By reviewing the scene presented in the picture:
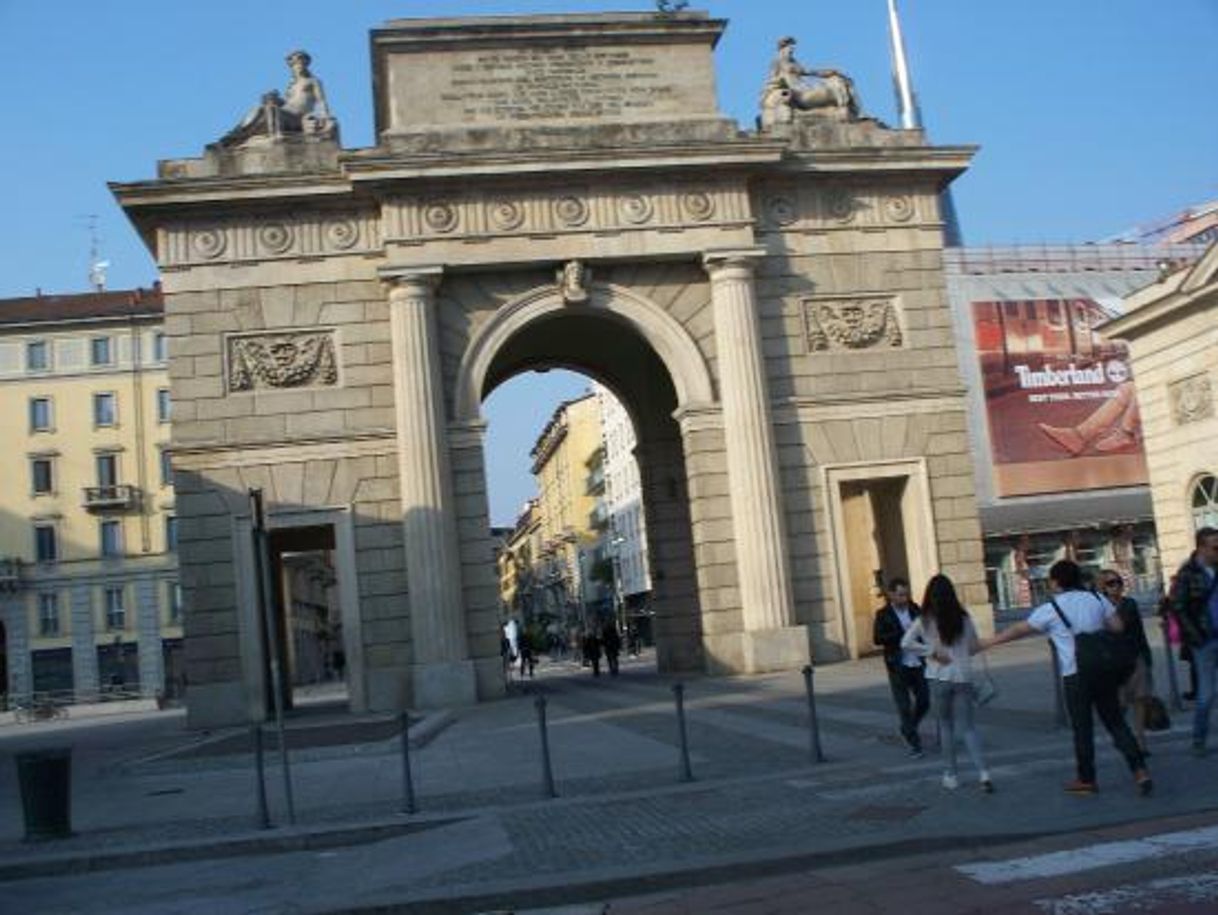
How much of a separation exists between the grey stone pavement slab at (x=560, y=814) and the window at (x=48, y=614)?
5423 centimetres

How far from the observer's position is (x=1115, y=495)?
66.4m

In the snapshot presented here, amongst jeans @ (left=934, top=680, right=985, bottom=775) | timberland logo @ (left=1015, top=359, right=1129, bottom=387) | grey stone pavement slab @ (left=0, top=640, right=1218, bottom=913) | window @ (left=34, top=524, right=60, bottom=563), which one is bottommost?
grey stone pavement slab @ (left=0, top=640, right=1218, bottom=913)

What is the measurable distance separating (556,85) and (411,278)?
17.2 ft

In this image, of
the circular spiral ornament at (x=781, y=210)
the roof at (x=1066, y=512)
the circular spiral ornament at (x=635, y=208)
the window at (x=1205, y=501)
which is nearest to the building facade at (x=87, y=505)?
the roof at (x=1066, y=512)

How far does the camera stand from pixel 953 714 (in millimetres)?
10703

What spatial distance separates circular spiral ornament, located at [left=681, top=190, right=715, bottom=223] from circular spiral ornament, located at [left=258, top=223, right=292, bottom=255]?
8.04 m

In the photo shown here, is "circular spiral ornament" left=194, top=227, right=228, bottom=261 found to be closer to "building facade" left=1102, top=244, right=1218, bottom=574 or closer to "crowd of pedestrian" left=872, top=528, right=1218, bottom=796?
"crowd of pedestrian" left=872, top=528, right=1218, bottom=796

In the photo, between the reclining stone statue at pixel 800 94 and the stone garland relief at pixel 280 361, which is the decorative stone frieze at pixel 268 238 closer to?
the stone garland relief at pixel 280 361

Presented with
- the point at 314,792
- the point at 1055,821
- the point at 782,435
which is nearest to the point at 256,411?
the point at 782,435

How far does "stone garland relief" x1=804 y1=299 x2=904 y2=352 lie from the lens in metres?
28.3

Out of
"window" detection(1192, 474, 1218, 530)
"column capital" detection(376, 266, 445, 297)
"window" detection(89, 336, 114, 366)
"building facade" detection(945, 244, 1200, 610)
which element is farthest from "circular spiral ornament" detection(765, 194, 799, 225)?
"window" detection(89, 336, 114, 366)

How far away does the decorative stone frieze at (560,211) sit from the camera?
26.5 m

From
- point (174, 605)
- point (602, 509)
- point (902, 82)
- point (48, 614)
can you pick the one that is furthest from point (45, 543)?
point (902, 82)

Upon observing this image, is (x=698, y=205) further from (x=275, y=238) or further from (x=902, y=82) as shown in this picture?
(x=902, y=82)
